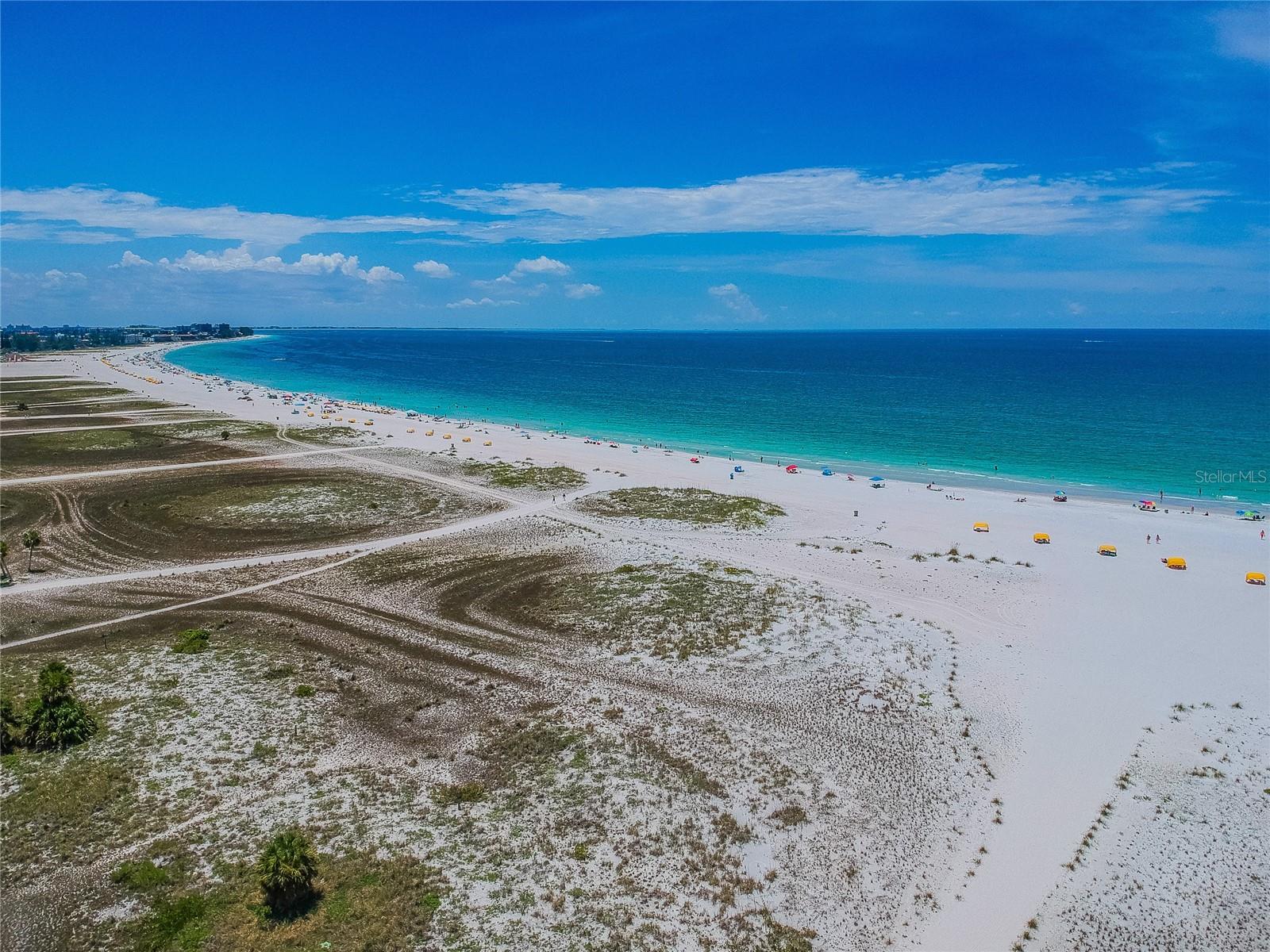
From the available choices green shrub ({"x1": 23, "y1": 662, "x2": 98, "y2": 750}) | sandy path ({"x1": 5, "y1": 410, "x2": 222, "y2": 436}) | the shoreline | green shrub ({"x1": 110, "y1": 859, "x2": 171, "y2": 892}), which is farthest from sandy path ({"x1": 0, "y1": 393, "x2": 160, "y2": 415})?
green shrub ({"x1": 110, "y1": 859, "x2": 171, "y2": 892})

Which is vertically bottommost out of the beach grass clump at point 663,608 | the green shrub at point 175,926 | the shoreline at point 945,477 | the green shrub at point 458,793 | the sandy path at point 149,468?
the green shrub at point 175,926

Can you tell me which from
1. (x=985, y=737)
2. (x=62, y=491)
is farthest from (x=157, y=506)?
(x=985, y=737)

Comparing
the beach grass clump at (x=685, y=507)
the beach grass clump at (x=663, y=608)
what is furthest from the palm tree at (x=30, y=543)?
the beach grass clump at (x=685, y=507)

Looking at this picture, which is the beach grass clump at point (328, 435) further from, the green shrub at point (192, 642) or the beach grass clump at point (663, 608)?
the beach grass clump at point (663, 608)

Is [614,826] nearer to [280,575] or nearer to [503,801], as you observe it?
[503,801]

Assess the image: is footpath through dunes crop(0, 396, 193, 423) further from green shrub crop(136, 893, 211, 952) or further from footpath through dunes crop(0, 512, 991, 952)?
green shrub crop(136, 893, 211, 952)

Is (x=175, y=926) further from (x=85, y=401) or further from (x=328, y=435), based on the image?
(x=85, y=401)
